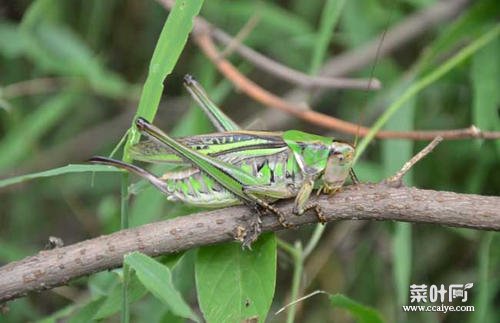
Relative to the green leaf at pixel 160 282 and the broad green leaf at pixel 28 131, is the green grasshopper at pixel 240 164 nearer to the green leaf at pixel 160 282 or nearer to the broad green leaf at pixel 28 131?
the green leaf at pixel 160 282

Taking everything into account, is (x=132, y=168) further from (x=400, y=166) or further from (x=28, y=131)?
(x=28, y=131)

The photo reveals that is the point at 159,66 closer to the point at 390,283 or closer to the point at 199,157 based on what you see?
the point at 199,157

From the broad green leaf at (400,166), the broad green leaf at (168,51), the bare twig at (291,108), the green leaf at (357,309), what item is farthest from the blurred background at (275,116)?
the broad green leaf at (168,51)

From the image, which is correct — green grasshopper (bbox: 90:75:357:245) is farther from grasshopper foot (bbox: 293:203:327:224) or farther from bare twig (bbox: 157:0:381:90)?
bare twig (bbox: 157:0:381:90)

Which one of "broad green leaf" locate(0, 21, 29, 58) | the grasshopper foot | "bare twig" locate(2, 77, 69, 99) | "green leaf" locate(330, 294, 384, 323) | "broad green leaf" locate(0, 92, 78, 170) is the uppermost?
"broad green leaf" locate(0, 21, 29, 58)

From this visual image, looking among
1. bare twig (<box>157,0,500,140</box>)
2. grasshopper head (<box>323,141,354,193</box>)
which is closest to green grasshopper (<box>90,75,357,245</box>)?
grasshopper head (<box>323,141,354,193</box>)

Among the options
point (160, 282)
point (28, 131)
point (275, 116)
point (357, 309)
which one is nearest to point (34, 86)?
point (28, 131)

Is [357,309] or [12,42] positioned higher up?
[12,42]
